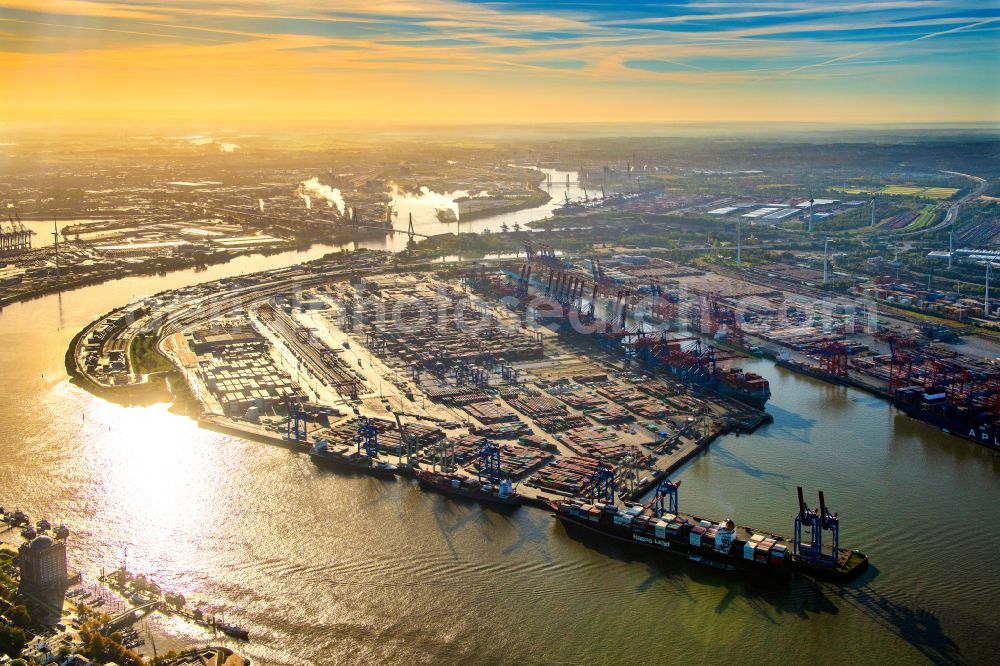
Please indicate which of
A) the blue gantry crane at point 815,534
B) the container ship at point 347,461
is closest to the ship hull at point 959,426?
the blue gantry crane at point 815,534

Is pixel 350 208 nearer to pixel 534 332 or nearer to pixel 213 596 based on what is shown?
pixel 534 332

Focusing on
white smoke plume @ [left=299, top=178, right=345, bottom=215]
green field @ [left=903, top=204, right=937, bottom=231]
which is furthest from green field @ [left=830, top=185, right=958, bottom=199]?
white smoke plume @ [left=299, top=178, right=345, bottom=215]

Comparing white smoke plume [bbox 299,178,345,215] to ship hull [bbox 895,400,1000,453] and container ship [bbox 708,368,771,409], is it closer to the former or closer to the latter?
container ship [bbox 708,368,771,409]

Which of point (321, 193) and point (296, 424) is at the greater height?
point (321, 193)

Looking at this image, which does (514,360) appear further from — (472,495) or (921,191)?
(921,191)

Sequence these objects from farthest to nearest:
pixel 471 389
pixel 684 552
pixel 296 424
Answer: pixel 471 389
pixel 296 424
pixel 684 552

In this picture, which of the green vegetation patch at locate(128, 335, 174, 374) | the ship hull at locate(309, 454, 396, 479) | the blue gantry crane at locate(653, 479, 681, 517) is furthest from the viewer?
the green vegetation patch at locate(128, 335, 174, 374)

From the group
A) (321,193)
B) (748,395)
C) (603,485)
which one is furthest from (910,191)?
(603,485)
